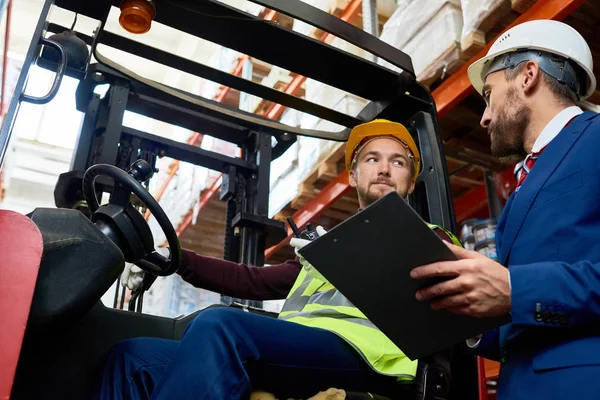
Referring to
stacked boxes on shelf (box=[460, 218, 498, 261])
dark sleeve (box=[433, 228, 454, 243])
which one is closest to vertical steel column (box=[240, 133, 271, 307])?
dark sleeve (box=[433, 228, 454, 243])

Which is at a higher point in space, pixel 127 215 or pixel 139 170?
pixel 139 170

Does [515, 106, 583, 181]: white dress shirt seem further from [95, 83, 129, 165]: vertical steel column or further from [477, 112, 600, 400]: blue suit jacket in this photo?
[95, 83, 129, 165]: vertical steel column

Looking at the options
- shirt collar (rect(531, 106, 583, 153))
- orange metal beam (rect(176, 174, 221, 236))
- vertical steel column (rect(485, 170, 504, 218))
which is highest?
orange metal beam (rect(176, 174, 221, 236))

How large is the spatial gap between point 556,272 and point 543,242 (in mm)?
176

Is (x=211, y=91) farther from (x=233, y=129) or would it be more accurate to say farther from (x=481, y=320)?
(x=481, y=320)

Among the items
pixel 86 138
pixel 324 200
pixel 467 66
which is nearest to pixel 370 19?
pixel 467 66

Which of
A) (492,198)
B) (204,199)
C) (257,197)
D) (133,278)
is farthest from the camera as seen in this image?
(204,199)

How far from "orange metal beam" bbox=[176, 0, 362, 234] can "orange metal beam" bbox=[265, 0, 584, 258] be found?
3.66ft

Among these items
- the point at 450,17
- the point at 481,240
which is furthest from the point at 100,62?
the point at 481,240

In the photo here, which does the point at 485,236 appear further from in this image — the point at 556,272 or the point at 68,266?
the point at 68,266

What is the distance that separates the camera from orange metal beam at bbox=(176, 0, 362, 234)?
5.42 meters

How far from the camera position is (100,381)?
1.93 metres

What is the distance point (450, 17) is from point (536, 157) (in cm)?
238

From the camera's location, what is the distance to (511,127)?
1942 mm
